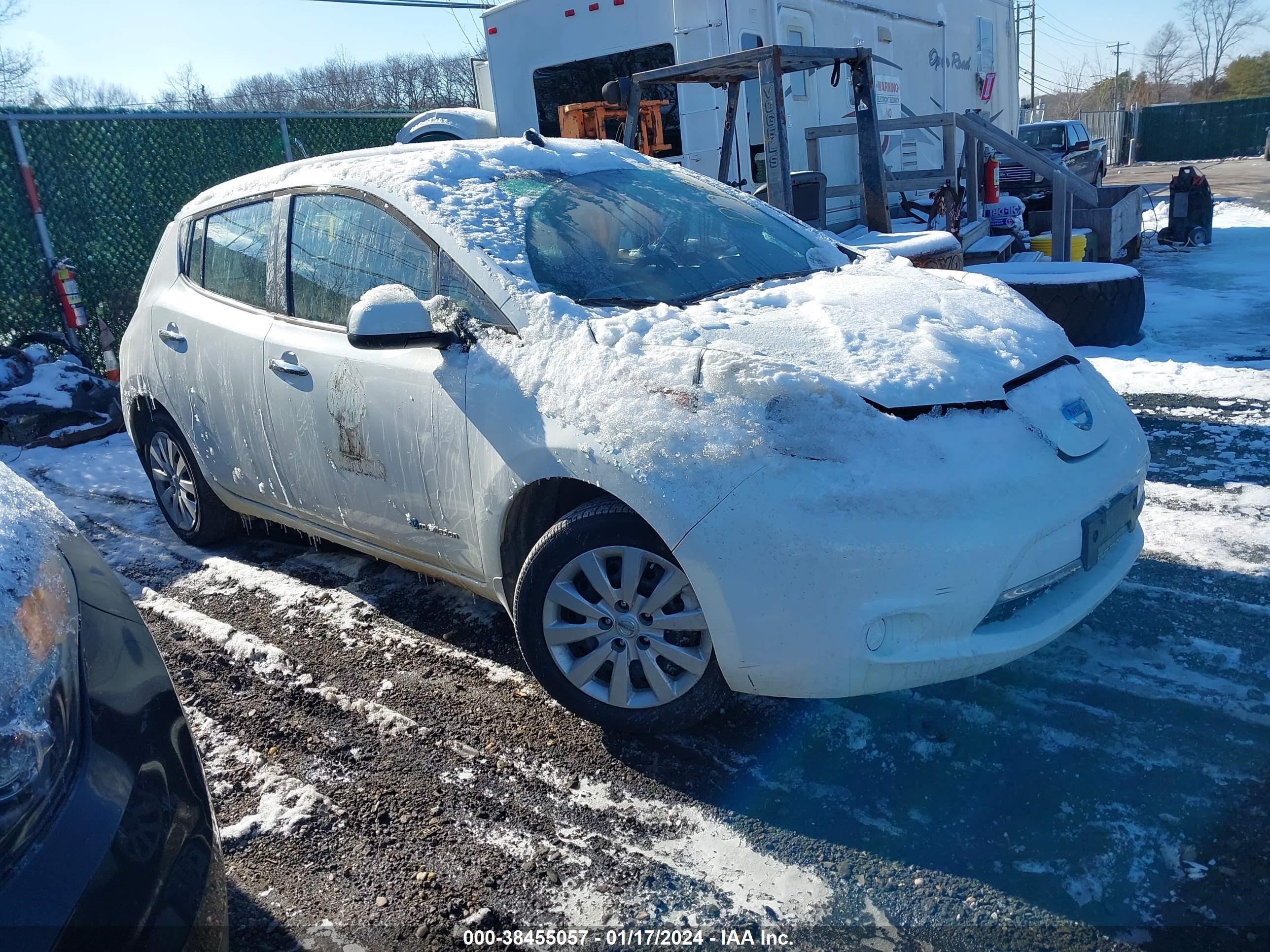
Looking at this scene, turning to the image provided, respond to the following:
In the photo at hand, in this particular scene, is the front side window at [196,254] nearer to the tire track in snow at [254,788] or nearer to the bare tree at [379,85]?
the tire track in snow at [254,788]

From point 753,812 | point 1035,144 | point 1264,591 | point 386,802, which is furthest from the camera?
point 1035,144

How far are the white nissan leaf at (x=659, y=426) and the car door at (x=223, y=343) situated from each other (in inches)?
1.1

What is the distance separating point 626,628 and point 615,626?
38mm

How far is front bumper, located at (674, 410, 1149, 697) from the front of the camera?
232 cm

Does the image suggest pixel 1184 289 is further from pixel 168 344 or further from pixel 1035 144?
pixel 1035 144

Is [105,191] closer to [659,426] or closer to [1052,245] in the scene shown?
[659,426]

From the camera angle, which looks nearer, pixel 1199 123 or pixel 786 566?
pixel 786 566

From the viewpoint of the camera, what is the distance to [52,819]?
57.4 inches

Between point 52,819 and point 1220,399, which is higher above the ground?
point 52,819

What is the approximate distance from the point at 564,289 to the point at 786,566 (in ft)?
4.12

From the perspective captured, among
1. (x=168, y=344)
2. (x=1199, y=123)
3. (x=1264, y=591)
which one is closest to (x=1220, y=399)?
(x=1264, y=591)

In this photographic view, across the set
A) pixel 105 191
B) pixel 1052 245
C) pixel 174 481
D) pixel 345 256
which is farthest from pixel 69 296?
pixel 1052 245

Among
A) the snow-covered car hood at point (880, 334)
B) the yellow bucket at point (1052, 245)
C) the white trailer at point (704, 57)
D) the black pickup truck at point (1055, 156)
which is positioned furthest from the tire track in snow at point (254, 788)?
the black pickup truck at point (1055, 156)

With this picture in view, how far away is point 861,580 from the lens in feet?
7.61
